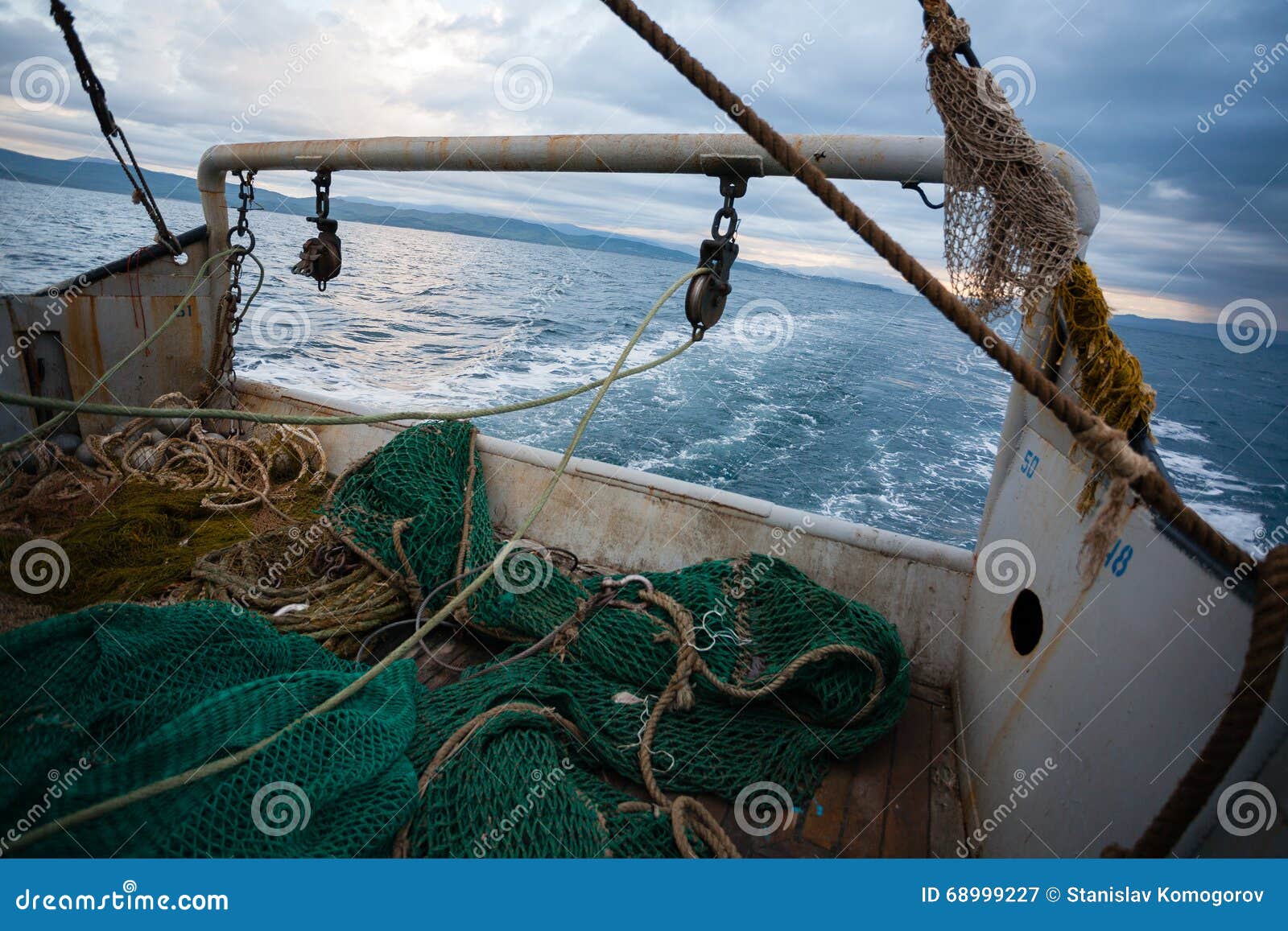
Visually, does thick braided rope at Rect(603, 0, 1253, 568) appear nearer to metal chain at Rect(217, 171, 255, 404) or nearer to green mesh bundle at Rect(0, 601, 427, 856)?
green mesh bundle at Rect(0, 601, 427, 856)

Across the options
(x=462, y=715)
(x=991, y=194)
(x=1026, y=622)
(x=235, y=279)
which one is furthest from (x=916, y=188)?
(x=235, y=279)

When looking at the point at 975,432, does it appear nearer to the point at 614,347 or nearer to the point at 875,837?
the point at 614,347

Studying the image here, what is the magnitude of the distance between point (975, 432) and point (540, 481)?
35.8 feet

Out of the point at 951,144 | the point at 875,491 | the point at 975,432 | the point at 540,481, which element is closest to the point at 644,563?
the point at 540,481

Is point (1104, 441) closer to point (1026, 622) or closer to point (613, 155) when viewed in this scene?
point (1026, 622)

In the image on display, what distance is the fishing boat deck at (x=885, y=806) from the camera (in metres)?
2.26

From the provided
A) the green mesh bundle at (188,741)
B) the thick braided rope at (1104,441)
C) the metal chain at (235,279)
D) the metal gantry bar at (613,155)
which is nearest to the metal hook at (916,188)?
the metal gantry bar at (613,155)

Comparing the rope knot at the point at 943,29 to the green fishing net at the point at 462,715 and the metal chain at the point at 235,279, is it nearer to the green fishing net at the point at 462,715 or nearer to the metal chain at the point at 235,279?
the green fishing net at the point at 462,715

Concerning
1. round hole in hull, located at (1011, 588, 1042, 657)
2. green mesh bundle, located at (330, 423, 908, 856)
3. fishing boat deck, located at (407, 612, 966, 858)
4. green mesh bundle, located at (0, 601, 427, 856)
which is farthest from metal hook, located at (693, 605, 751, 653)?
green mesh bundle, located at (0, 601, 427, 856)

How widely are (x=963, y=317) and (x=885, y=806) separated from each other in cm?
194

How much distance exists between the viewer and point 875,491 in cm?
888

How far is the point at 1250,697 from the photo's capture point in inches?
42.5

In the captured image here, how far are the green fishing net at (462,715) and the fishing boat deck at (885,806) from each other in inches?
3.9

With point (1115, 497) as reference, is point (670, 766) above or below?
below
